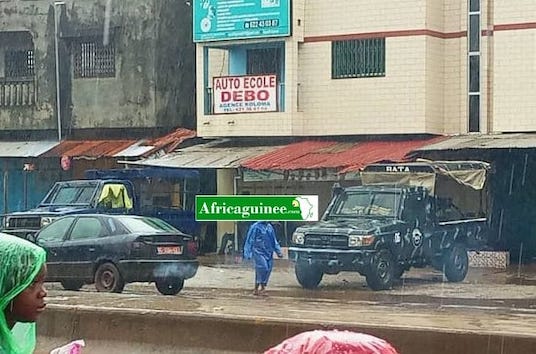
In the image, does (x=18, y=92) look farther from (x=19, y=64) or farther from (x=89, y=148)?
(x=89, y=148)

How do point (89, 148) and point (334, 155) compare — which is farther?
point (89, 148)

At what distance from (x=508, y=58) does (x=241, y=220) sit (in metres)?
7.51

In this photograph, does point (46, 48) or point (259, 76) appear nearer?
point (259, 76)

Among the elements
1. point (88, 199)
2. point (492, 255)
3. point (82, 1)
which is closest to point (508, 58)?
point (492, 255)

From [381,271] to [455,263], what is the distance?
7.35 ft

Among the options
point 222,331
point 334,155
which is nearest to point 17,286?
point 222,331

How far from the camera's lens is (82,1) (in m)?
30.6

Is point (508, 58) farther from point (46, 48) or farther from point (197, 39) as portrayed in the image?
point (46, 48)

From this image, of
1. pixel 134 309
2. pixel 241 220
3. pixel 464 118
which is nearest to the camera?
pixel 134 309

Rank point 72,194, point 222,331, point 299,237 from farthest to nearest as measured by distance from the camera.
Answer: point 72,194 → point 299,237 → point 222,331

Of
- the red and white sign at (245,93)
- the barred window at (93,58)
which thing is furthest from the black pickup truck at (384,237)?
the barred window at (93,58)

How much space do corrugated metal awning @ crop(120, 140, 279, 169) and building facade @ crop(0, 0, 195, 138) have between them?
6.35 ft

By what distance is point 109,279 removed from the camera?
1780cm

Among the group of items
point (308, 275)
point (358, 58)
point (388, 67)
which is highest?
point (358, 58)
